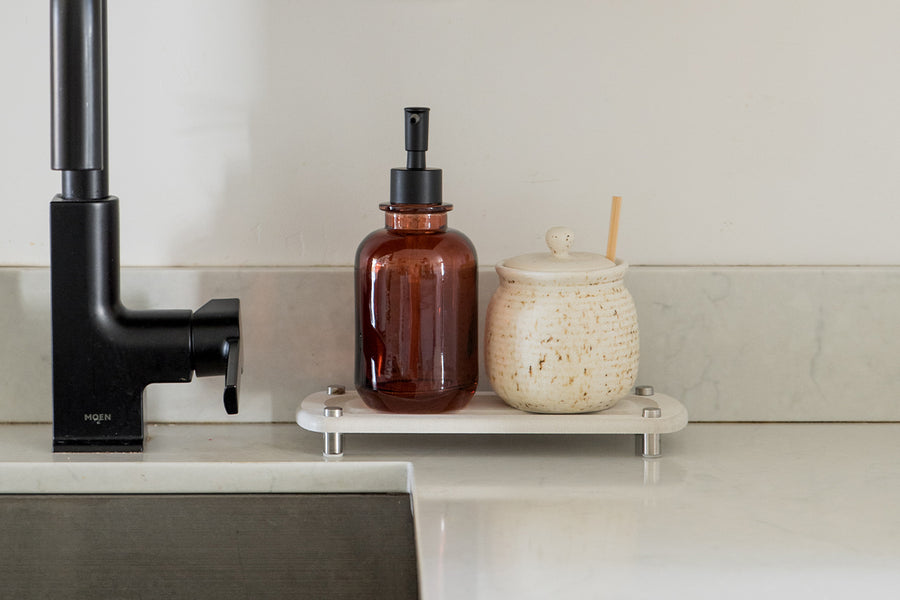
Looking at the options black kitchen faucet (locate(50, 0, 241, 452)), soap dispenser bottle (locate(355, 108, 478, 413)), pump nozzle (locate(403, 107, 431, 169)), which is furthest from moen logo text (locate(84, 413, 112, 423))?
pump nozzle (locate(403, 107, 431, 169))

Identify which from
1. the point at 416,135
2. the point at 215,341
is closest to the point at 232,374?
the point at 215,341

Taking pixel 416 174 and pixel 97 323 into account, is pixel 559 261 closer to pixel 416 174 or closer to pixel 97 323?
pixel 416 174

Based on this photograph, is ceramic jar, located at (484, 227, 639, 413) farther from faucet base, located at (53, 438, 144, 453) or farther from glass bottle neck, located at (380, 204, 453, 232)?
faucet base, located at (53, 438, 144, 453)

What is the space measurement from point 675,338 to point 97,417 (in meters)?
0.58

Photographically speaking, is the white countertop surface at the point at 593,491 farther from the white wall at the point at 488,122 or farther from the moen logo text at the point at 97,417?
the white wall at the point at 488,122

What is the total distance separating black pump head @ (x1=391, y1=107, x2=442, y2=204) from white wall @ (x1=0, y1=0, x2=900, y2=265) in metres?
0.14

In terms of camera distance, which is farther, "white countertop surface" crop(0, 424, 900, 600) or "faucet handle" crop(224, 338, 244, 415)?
"faucet handle" crop(224, 338, 244, 415)

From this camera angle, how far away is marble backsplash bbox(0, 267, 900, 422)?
103 centimetres

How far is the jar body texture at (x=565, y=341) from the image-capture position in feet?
2.92

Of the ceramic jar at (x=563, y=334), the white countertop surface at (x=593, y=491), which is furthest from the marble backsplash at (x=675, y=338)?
the ceramic jar at (x=563, y=334)

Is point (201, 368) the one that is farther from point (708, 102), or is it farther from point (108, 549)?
point (708, 102)

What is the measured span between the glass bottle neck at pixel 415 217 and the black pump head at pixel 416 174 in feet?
0.04

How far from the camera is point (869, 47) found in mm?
1041

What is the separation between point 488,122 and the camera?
104 centimetres
